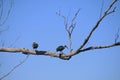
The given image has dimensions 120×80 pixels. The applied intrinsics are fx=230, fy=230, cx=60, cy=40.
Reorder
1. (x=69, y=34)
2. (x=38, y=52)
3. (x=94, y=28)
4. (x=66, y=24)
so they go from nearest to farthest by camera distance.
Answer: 1. (x=94, y=28)
2. (x=38, y=52)
3. (x=69, y=34)
4. (x=66, y=24)

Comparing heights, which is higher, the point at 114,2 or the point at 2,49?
the point at 114,2

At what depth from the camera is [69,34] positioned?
470cm

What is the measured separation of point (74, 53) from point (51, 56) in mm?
463

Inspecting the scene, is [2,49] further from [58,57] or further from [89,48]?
[89,48]

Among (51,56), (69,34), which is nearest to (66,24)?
(69,34)

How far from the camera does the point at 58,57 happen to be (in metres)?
4.24

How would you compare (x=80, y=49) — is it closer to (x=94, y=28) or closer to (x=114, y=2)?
(x=94, y=28)

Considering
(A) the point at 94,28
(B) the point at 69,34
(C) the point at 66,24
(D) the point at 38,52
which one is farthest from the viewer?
(C) the point at 66,24

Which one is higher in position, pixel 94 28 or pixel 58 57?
pixel 94 28

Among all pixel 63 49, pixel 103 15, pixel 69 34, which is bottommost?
pixel 63 49

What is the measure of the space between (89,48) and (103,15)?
64 cm

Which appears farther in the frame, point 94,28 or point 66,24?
point 66,24

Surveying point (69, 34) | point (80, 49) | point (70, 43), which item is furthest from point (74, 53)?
point (69, 34)

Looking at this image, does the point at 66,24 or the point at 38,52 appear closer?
the point at 38,52
